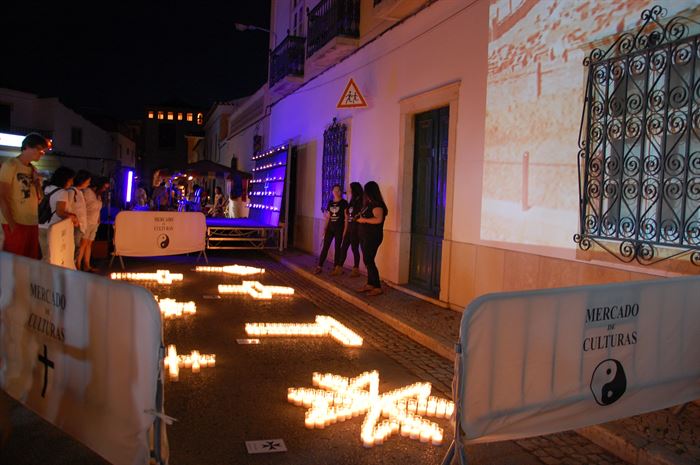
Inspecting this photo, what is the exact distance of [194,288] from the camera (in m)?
11.8

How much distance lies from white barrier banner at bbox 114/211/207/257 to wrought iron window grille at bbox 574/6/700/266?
33.6 feet

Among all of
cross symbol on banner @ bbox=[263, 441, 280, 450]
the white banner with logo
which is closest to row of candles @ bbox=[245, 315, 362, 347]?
cross symbol on banner @ bbox=[263, 441, 280, 450]

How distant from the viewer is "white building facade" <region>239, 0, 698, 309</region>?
7.16 metres

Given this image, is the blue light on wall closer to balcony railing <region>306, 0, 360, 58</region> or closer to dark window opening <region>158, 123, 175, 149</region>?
balcony railing <region>306, 0, 360, 58</region>

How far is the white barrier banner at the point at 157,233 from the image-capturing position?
1385 cm

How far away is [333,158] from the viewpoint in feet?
53.6

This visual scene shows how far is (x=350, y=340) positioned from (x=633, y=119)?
426cm

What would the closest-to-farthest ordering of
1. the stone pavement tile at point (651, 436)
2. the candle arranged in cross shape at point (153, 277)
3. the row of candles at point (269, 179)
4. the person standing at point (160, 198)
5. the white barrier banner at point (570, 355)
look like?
the white barrier banner at point (570, 355), the stone pavement tile at point (651, 436), the candle arranged in cross shape at point (153, 277), the row of candles at point (269, 179), the person standing at point (160, 198)

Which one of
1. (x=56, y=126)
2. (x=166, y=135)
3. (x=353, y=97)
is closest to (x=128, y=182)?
(x=353, y=97)

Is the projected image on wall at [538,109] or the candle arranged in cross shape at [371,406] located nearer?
the candle arranged in cross shape at [371,406]

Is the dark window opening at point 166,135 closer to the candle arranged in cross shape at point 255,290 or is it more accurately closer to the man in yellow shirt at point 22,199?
the candle arranged in cross shape at point 255,290

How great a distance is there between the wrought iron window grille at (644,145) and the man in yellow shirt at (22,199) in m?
6.49

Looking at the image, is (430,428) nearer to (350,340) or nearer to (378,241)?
(350,340)

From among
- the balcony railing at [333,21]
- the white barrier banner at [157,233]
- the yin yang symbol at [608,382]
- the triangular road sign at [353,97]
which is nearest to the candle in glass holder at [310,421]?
the yin yang symbol at [608,382]
